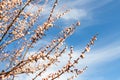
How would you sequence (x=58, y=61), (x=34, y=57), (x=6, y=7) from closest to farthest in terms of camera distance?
(x=34, y=57)
(x=58, y=61)
(x=6, y=7)

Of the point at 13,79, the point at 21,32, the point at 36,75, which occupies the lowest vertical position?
the point at 36,75

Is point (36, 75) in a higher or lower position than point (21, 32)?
lower

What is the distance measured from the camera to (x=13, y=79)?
19.6ft

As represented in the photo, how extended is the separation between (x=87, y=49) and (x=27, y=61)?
1.32 meters

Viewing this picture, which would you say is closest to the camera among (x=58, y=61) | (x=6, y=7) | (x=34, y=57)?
(x=34, y=57)

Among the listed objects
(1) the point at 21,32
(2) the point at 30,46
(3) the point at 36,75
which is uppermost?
(1) the point at 21,32

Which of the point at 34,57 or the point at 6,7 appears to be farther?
the point at 6,7

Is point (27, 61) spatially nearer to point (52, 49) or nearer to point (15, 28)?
point (52, 49)

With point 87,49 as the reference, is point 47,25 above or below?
above

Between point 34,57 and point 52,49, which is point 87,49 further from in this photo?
point 34,57

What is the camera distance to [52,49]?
561 cm

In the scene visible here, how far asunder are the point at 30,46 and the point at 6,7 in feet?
6.31

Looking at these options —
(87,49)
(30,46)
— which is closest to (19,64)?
(30,46)

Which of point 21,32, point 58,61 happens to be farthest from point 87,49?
point 21,32
